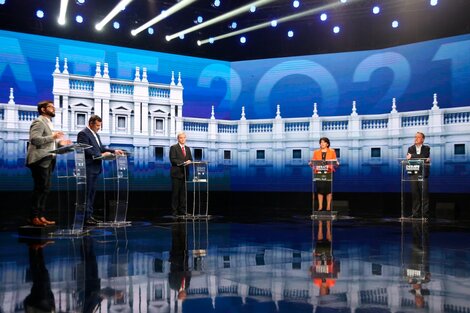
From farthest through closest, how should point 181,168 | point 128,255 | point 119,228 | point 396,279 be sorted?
point 181,168 < point 119,228 < point 128,255 < point 396,279

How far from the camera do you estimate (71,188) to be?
452 cm

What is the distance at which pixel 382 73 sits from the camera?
943 cm

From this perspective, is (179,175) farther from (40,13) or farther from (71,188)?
(40,13)

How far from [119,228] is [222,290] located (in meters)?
3.49

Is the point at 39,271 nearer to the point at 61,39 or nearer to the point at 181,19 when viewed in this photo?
the point at 61,39

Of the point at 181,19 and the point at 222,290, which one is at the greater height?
the point at 181,19

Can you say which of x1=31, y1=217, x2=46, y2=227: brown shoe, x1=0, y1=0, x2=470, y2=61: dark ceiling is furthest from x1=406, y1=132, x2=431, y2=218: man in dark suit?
x1=31, y1=217, x2=46, y2=227: brown shoe

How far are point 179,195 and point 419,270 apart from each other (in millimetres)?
5029

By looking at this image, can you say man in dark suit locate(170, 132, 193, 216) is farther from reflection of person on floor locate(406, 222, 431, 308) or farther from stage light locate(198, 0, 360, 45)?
reflection of person on floor locate(406, 222, 431, 308)

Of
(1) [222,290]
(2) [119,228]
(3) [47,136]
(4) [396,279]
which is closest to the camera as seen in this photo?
(1) [222,290]

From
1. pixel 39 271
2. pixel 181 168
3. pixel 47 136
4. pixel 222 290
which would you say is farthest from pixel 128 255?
pixel 181 168

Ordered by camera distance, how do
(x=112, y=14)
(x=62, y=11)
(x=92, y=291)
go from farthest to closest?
(x=112, y=14) → (x=62, y=11) → (x=92, y=291)

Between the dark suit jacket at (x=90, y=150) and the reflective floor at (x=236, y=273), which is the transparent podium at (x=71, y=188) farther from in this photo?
the dark suit jacket at (x=90, y=150)

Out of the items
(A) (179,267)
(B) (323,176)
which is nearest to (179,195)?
(B) (323,176)
